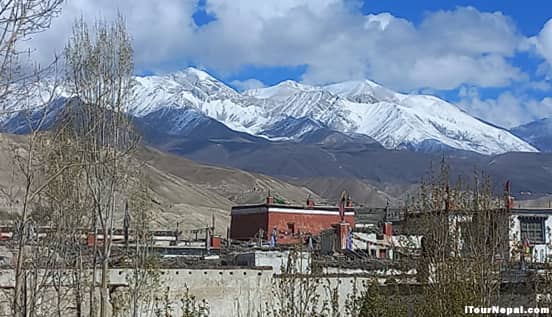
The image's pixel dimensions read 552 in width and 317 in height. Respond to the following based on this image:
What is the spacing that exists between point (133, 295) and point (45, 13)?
15762mm

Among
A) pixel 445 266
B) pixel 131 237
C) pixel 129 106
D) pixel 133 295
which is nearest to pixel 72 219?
pixel 133 295

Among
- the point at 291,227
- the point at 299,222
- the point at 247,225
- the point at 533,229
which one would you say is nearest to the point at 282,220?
the point at 291,227

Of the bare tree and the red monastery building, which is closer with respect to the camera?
the bare tree

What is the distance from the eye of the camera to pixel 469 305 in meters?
16.4

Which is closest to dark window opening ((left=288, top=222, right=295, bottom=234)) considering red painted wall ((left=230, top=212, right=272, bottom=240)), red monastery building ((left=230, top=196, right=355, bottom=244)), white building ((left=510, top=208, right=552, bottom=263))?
red monastery building ((left=230, top=196, right=355, bottom=244))

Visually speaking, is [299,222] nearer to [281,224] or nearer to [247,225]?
[281,224]

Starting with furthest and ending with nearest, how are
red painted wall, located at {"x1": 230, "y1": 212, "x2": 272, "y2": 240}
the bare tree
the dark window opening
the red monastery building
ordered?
the dark window opening → red painted wall, located at {"x1": 230, "y1": 212, "x2": 272, "y2": 240} → the red monastery building → the bare tree

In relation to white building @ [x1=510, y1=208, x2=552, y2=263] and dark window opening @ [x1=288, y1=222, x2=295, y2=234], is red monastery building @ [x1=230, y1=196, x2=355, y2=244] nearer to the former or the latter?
dark window opening @ [x1=288, y1=222, x2=295, y2=234]

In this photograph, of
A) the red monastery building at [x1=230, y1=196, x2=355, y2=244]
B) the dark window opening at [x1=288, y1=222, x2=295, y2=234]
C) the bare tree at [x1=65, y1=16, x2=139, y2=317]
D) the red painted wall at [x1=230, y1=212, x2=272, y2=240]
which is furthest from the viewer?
the dark window opening at [x1=288, y1=222, x2=295, y2=234]

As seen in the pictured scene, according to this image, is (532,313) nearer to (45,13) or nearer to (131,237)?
(45,13)

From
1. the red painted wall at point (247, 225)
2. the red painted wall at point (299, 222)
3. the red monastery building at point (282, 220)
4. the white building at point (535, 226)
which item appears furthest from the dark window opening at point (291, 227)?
the white building at point (535, 226)

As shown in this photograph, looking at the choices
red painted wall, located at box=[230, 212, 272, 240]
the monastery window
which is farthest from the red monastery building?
the monastery window

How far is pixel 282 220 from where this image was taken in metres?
55.1

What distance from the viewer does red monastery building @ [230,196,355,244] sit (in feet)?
179
